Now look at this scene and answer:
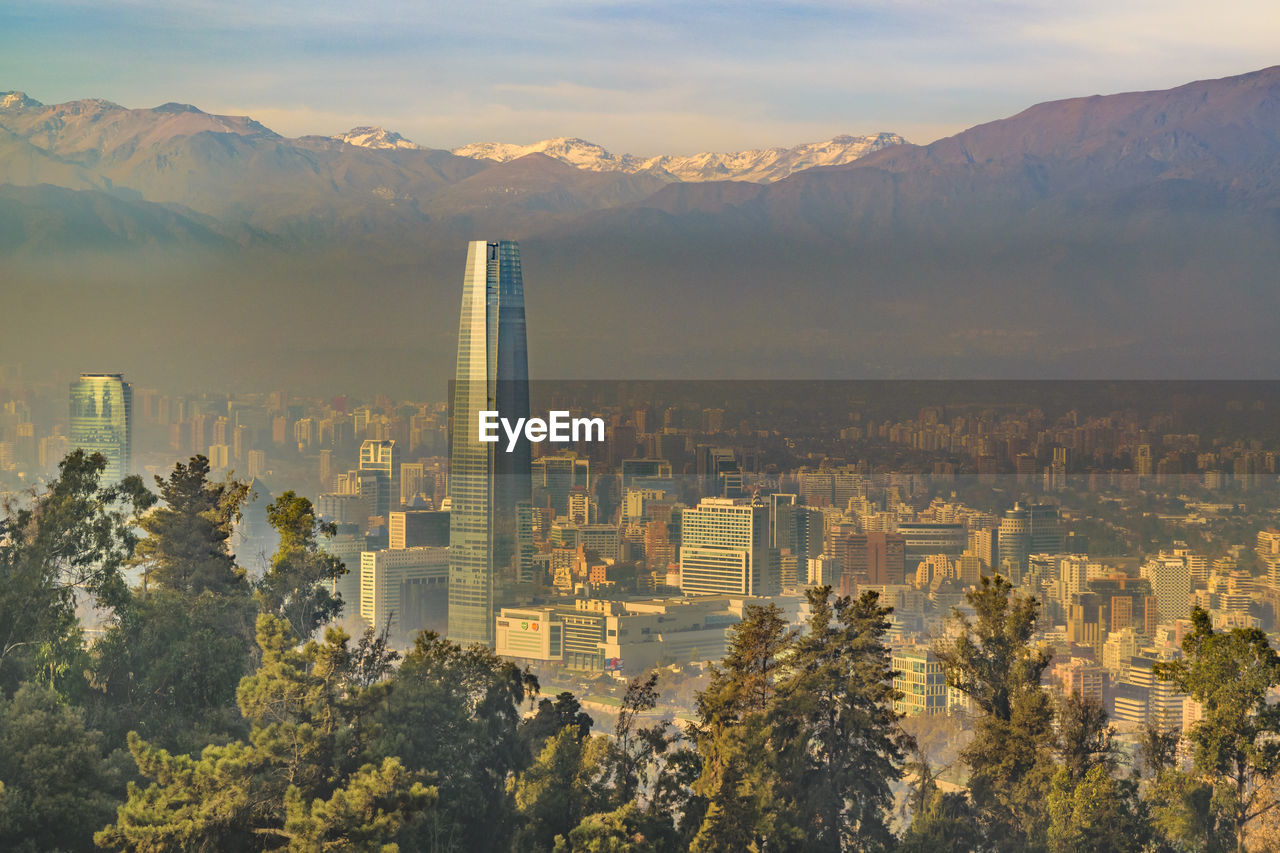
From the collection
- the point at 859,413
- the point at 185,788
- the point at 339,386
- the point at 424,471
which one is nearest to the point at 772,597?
the point at 859,413

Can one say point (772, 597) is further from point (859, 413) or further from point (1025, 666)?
point (1025, 666)

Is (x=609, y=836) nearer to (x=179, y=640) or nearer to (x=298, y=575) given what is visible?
(x=179, y=640)

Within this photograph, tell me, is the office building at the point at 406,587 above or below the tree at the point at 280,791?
below

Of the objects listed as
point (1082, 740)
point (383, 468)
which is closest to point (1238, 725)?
point (1082, 740)

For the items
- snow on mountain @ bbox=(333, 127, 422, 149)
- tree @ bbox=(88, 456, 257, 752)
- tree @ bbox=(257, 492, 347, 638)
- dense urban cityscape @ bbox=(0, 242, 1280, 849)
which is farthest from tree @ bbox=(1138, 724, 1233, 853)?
snow on mountain @ bbox=(333, 127, 422, 149)

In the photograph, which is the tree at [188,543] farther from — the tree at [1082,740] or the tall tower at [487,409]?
the tall tower at [487,409]

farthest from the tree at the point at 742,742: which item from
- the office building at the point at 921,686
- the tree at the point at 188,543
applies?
the tree at the point at 188,543

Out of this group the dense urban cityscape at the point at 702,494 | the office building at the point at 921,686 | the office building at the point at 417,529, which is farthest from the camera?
the office building at the point at 417,529

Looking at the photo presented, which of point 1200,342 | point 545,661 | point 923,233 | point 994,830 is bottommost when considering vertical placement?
point 545,661
